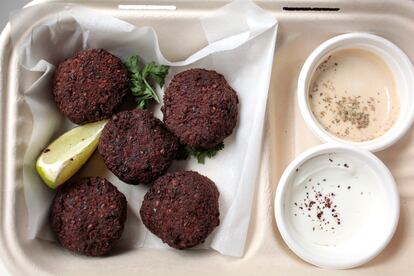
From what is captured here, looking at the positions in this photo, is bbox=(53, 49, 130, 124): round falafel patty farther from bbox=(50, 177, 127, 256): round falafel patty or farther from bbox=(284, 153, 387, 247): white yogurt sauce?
bbox=(284, 153, 387, 247): white yogurt sauce

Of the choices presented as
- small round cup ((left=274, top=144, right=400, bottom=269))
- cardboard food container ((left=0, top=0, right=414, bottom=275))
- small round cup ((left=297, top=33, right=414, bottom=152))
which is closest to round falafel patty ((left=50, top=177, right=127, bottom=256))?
cardboard food container ((left=0, top=0, right=414, bottom=275))

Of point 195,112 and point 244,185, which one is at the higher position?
point 195,112

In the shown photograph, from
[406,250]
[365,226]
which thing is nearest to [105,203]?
[365,226]

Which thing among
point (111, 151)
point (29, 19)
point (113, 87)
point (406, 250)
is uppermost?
point (29, 19)

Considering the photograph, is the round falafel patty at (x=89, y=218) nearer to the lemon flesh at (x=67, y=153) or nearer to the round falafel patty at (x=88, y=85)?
the lemon flesh at (x=67, y=153)

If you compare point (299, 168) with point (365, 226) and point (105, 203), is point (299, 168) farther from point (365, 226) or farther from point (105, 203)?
point (105, 203)

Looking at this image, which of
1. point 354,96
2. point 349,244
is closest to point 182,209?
point 349,244

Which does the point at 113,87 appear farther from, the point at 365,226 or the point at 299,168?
the point at 365,226

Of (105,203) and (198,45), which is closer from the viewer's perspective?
(105,203)
